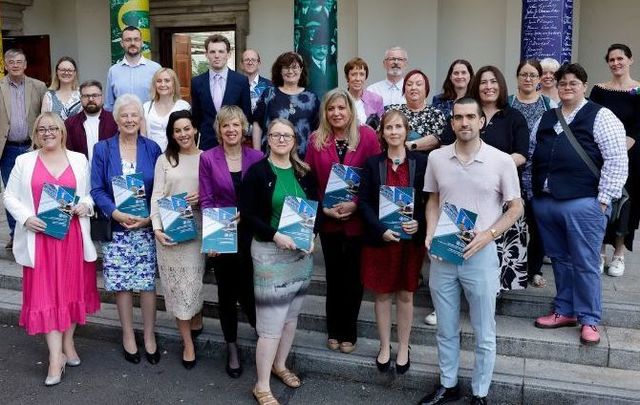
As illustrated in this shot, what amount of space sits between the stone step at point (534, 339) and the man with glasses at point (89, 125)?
203 centimetres

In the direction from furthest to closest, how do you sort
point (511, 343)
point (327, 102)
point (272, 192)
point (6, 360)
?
point (6, 360)
point (511, 343)
point (327, 102)
point (272, 192)

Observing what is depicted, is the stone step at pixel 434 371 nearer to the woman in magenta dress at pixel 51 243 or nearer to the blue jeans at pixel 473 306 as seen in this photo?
the blue jeans at pixel 473 306

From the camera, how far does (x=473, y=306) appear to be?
3594mm

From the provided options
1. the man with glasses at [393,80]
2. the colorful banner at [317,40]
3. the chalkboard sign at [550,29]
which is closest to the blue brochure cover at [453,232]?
the man with glasses at [393,80]

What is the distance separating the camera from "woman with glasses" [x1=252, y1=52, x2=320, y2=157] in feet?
15.3

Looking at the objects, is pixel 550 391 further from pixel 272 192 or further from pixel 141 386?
pixel 141 386

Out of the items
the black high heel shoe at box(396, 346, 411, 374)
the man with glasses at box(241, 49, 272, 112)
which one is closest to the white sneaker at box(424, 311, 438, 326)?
the black high heel shoe at box(396, 346, 411, 374)

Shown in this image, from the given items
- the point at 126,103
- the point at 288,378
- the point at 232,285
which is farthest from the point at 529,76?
the point at 126,103

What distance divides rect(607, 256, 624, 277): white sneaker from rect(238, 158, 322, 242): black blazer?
3.01 meters

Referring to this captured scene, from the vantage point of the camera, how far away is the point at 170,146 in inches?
165

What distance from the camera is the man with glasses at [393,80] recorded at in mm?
5223

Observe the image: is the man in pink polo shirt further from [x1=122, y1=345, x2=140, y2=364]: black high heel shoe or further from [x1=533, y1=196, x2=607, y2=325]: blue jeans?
[x1=122, y1=345, x2=140, y2=364]: black high heel shoe

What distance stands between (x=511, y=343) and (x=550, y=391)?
50 centimetres

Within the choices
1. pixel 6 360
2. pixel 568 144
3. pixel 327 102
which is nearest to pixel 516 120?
pixel 568 144
